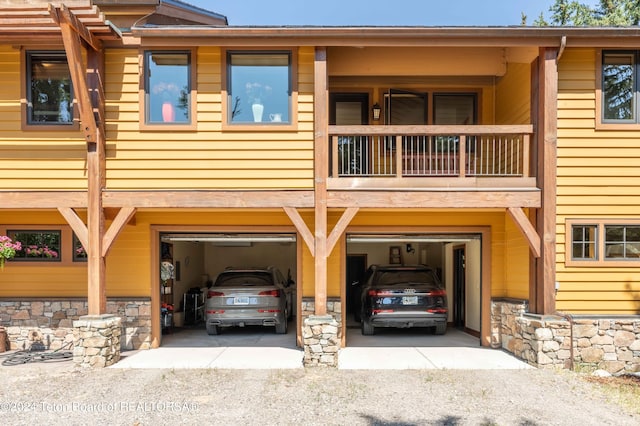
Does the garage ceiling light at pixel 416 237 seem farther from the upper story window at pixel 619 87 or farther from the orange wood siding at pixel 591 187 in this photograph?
the upper story window at pixel 619 87

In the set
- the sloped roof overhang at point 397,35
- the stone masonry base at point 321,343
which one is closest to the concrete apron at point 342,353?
the stone masonry base at point 321,343

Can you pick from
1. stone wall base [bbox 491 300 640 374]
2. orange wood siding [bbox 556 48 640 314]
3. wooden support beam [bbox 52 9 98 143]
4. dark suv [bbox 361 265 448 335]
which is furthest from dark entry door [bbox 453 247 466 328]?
wooden support beam [bbox 52 9 98 143]

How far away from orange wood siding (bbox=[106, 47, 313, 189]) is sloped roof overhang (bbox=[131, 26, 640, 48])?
395mm

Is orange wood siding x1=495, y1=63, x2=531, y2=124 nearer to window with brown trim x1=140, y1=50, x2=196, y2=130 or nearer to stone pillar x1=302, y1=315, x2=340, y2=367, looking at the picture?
stone pillar x1=302, y1=315, x2=340, y2=367

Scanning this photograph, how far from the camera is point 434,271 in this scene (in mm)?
9891

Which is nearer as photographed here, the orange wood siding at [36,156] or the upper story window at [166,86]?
the orange wood siding at [36,156]

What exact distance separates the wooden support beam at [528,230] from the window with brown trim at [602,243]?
2.11ft

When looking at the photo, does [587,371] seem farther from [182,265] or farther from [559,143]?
[182,265]

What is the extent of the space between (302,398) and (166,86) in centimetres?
544

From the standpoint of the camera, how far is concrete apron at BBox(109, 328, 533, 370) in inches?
291

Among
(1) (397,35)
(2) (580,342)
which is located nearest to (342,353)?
(2) (580,342)

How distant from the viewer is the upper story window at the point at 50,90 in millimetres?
7945

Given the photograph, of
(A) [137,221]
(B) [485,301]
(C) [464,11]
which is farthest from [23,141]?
(C) [464,11]

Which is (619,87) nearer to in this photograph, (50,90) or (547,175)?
(547,175)
